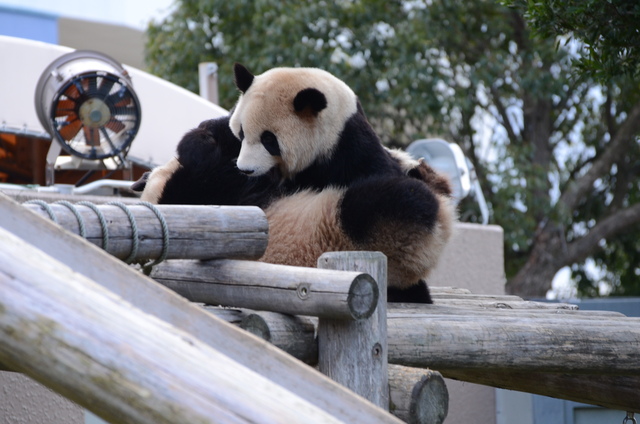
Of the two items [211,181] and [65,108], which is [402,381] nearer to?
[211,181]

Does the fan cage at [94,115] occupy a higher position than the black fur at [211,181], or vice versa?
the fan cage at [94,115]

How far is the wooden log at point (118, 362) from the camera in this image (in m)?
1.12

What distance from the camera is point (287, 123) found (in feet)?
8.55

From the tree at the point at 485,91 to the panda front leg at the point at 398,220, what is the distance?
6423mm

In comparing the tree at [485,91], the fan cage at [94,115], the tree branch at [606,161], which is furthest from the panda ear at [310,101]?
the tree branch at [606,161]

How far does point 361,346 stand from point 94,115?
Result: 114 inches

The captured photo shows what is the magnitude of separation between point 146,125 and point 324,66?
390cm

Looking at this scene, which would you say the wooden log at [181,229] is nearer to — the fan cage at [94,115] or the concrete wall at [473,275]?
the fan cage at [94,115]

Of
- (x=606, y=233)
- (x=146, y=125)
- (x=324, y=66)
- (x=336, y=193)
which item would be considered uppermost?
(x=324, y=66)

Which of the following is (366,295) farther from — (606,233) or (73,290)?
(606,233)

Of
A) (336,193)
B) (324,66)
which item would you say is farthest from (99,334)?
(324,66)

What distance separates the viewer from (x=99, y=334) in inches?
Answer: 45.4

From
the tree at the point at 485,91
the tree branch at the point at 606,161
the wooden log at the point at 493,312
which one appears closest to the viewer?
the wooden log at the point at 493,312

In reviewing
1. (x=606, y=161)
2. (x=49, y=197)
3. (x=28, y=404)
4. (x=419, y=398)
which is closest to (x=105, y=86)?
(x=49, y=197)
